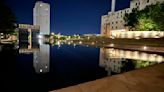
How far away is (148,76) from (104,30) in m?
73.3

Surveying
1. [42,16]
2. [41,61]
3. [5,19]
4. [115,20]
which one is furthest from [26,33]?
[42,16]

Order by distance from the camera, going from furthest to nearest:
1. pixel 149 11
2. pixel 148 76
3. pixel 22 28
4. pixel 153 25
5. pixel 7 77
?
1. pixel 22 28
2. pixel 149 11
3. pixel 153 25
4. pixel 7 77
5. pixel 148 76

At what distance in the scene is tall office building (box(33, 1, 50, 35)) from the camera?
127500mm

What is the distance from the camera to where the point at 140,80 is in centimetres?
511

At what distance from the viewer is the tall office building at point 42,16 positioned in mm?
127500

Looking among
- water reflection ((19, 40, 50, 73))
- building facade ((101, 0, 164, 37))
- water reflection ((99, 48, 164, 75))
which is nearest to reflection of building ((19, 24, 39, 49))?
water reflection ((19, 40, 50, 73))

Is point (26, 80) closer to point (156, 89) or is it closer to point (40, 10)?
point (156, 89)

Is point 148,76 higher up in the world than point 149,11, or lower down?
lower down

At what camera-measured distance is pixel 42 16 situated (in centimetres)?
12962

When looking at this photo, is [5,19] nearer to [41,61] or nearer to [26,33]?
[26,33]

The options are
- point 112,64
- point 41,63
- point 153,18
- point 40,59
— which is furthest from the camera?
point 153,18

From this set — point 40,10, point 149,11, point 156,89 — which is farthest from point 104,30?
point 156,89

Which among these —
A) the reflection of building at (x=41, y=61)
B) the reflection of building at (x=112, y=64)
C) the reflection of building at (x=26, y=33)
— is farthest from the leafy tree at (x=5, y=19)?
the reflection of building at (x=112, y=64)

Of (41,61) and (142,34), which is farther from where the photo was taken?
(142,34)
